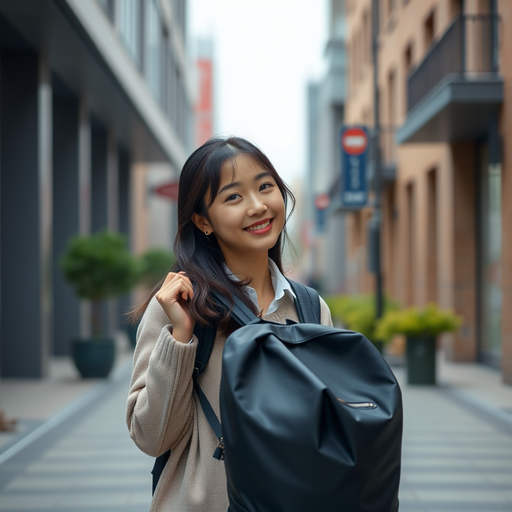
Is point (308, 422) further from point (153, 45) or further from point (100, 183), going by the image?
point (153, 45)

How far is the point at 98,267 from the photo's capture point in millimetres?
12820

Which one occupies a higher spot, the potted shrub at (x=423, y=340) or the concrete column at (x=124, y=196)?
the concrete column at (x=124, y=196)

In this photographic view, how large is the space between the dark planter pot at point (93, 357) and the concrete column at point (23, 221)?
0.59 meters

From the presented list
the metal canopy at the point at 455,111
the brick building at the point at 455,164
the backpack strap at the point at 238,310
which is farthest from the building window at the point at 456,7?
the backpack strap at the point at 238,310

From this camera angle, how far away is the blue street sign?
747 inches

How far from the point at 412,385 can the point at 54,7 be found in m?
7.53

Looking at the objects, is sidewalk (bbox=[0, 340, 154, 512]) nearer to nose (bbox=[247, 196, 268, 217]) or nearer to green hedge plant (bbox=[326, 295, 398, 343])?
nose (bbox=[247, 196, 268, 217])

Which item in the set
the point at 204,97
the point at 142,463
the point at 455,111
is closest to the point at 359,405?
the point at 142,463

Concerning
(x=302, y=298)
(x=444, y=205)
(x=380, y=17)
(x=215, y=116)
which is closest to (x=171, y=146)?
(x=380, y=17)

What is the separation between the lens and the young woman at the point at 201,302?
203 cm

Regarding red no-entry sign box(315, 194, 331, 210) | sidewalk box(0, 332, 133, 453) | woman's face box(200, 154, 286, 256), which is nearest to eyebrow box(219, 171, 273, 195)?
woman's face box(200, 154, 286, 256)

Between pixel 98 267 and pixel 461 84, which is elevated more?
pixel 461 84

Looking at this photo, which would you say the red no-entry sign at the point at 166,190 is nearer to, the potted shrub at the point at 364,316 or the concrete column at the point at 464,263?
the potted shrub at the point at 364,316

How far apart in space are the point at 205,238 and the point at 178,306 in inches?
14.5
